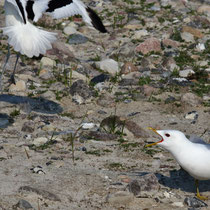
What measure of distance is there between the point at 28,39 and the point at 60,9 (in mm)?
870

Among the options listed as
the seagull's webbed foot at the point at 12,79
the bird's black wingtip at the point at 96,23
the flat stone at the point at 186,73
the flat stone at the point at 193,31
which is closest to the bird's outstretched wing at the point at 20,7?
the bird's black wingtip at the point at 96,23

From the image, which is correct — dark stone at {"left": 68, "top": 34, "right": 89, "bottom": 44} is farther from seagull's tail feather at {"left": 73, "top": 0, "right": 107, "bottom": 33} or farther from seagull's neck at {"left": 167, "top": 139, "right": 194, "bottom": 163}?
seagull's neck at {"left": 167, "top": 139, "right": 194, "bottom": 163}

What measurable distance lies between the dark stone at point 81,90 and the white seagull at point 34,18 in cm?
84

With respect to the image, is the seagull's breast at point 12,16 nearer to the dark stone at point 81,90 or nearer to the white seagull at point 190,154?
the dark stone at point 81,90

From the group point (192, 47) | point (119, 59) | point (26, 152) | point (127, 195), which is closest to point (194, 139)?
point (127, 195)

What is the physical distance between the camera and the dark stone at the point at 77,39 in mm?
10125

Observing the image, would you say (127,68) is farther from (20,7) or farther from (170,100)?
(20,7)

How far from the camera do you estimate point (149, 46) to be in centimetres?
976

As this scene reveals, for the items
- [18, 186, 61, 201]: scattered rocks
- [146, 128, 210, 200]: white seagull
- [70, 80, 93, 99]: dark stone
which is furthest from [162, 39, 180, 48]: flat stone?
[18, 186, 61, 201]: scattered rocks

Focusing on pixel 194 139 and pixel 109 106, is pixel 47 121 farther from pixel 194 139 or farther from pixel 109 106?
pixel 194 139

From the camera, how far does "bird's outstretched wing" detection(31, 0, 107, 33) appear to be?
750 cm

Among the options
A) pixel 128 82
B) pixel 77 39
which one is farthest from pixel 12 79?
pixel 77 39

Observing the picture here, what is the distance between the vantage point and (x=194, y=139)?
17.9 feet

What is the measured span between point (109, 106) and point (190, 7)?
5335 mm
